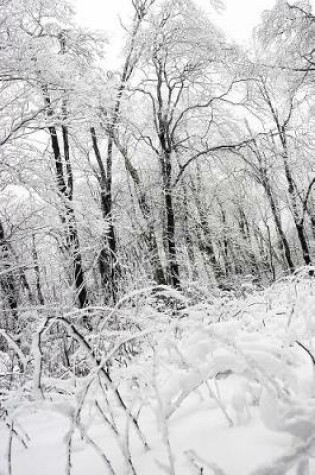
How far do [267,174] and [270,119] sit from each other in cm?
256

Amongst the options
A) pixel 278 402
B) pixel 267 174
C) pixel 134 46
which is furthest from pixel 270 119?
pixel 278 402

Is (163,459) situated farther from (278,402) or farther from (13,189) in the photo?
(13,189)

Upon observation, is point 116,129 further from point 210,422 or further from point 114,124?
point 210,422

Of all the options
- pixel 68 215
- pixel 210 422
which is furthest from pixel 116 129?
pixel 210 422

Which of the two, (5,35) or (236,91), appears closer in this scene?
(5,35)

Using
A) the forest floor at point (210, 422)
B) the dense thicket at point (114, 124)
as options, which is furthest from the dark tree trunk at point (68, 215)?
the forest floor at point (210, 422)

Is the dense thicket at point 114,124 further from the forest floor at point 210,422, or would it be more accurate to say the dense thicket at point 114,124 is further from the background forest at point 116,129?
the forest floor at point 210,422

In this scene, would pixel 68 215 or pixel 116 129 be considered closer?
pixel 68 215

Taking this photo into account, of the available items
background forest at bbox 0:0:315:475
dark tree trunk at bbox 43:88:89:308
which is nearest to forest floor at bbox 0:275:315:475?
Answer: background forest at bbox 0:0:315:475

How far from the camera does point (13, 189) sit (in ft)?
22.4

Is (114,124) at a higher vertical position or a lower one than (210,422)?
higher

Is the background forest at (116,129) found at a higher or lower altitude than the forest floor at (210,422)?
higher

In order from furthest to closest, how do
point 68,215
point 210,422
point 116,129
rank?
point 116,129
point 68,215
point 210,422

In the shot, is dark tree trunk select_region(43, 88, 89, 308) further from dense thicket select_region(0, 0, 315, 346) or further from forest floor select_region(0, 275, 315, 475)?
forest floor select_region(0, 275, 315, 475)
